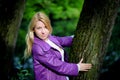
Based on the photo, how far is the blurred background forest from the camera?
1017cm

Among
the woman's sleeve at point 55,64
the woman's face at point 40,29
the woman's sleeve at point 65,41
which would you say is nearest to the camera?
the woman's sleeve at point 55,64

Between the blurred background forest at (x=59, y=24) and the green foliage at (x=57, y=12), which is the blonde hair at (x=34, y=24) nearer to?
the blurred background forest at (x=59, y=24)

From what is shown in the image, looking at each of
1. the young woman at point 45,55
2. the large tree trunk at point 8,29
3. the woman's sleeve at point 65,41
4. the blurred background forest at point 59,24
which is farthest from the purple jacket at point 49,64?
the large tree trunk at point 8,29

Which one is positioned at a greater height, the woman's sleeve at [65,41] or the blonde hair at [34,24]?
the blonde hair at [34,24]

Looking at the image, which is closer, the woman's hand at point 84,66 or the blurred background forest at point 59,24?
the woman's hand at point 84,66

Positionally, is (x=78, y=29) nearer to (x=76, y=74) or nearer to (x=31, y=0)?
(x=76, y=74)

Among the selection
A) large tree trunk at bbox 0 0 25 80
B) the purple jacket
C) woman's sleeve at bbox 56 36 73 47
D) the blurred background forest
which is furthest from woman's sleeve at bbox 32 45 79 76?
large tree trunk at bbox 0 0 25 80

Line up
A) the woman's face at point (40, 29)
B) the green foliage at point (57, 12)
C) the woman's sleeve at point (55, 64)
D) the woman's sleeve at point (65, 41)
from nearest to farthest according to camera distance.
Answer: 1. the woman's sleeve at point (55, 64)
2. the woman's face at point (40, 29)
3. the woman's sleeve at point (65, 41)
4. the green foliage at point (57, 12)

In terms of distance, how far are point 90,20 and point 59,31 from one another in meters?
12.8

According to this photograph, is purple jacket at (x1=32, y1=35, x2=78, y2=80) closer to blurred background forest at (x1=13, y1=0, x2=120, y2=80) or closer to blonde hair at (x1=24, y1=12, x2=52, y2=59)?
blonde hair at (x1=24, y1=12, x2=52, y2=59)

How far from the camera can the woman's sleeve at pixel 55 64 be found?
474 cm

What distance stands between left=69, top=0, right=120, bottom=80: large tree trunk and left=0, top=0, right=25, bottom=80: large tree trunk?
2.94 meters

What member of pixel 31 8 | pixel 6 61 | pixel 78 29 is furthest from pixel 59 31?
pixel 78 29

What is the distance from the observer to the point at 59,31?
17.7m
